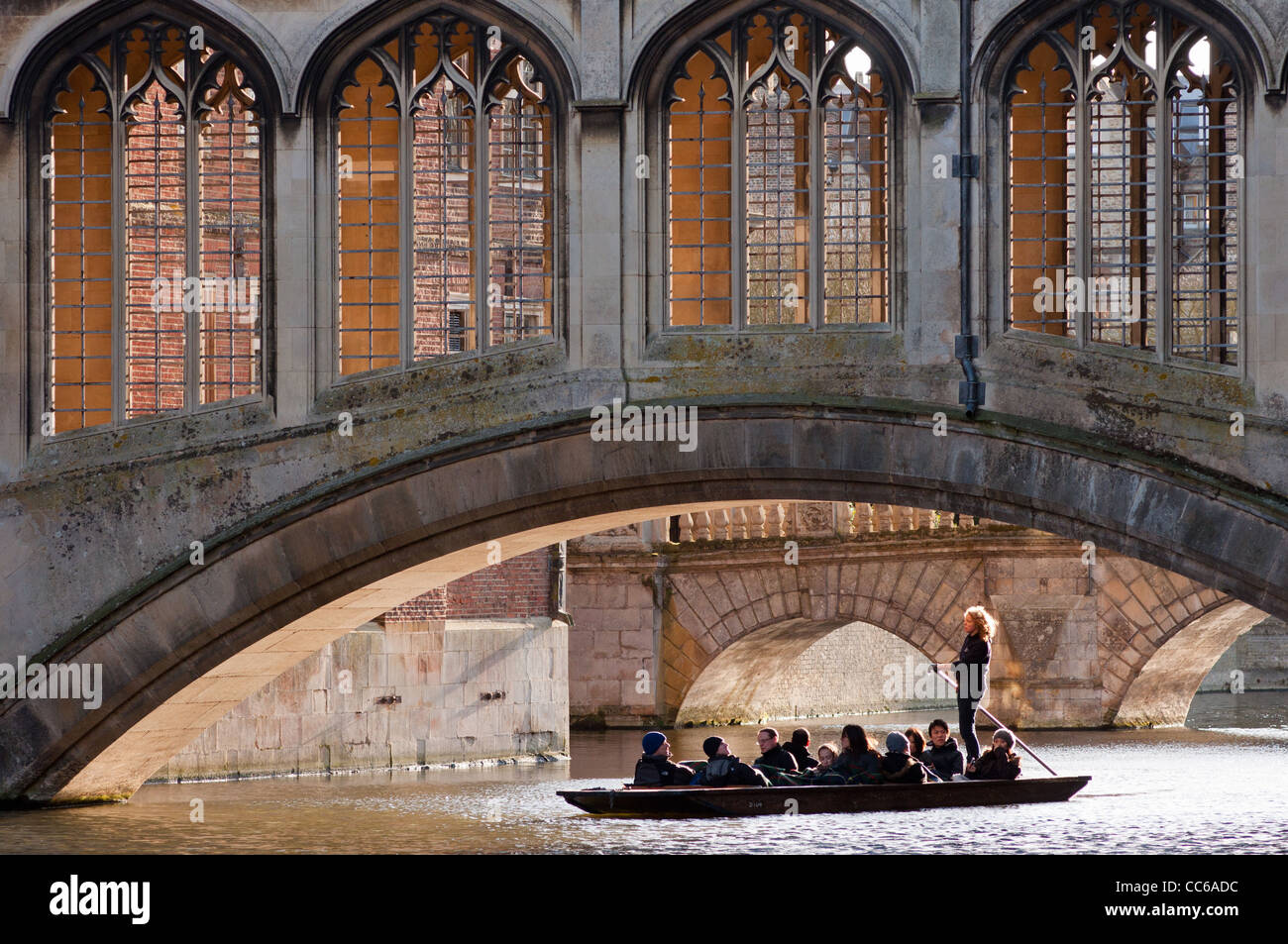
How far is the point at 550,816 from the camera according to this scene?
18.9 m

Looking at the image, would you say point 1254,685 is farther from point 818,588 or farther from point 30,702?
point 30,702

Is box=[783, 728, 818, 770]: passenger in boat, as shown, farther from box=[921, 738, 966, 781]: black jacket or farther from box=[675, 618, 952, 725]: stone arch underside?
box=[675, 618, 952, 725]: stone arch underside

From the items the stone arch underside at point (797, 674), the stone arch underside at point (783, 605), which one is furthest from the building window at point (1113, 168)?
the stone arch underside at point (797, 674)

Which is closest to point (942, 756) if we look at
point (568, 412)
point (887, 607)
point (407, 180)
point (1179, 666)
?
point (568, 412)

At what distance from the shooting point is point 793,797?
18078 mm

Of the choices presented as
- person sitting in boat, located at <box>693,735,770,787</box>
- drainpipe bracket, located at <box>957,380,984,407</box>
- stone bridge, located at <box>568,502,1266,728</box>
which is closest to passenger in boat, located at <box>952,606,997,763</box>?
person sitting in boat, located at <box>693,735,770,787</box>

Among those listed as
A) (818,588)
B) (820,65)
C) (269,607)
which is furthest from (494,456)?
(818,588)

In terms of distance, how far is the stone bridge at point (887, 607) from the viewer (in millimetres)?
30000

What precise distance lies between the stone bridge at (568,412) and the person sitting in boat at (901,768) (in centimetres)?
267

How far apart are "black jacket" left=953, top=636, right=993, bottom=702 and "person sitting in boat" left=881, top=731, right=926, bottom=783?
80cm

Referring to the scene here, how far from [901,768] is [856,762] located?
0.34 m

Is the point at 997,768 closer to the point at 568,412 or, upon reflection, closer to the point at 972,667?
the point at 972,667

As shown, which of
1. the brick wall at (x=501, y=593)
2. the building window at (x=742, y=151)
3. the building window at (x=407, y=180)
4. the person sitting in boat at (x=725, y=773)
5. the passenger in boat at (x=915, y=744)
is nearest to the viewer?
the building window at (x=742, y=151)

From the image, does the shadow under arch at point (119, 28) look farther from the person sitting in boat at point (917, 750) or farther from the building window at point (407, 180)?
the person sitting in boat at point (917, 750)
